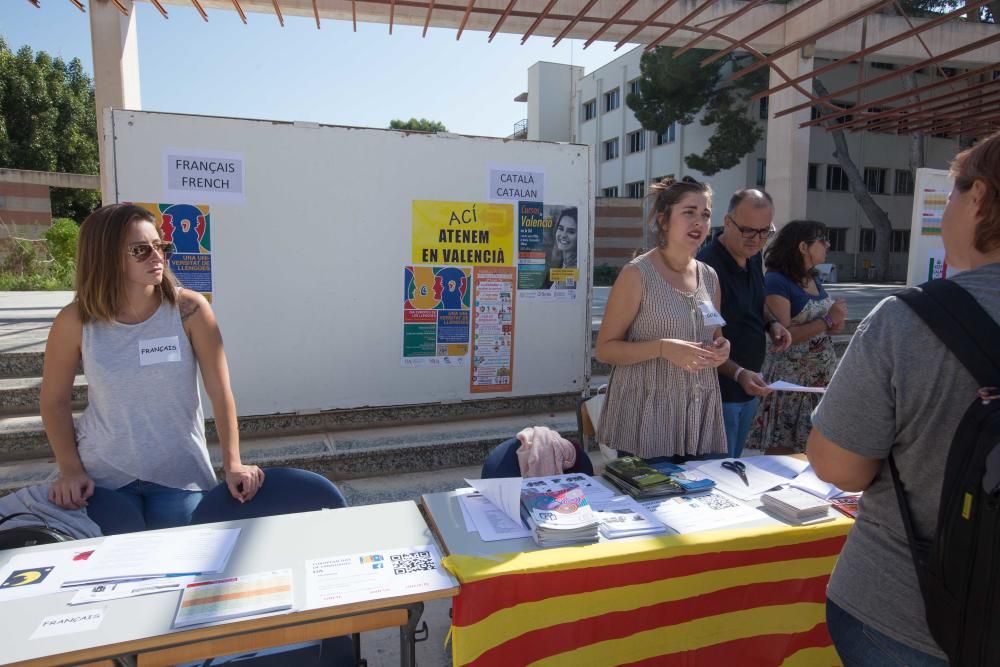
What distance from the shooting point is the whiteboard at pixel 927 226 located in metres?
4.30

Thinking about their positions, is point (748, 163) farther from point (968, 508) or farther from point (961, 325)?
point (968, 508)

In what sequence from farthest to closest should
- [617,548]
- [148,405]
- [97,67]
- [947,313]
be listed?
[97,67]
[148,405]
[617,548]
[947,313]

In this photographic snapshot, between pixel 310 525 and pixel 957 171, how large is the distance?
1752 millimetres

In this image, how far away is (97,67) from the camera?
4477 mm

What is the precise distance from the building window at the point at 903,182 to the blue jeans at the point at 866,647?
99.9ft

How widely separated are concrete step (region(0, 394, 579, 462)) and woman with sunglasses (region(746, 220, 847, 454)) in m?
1.63

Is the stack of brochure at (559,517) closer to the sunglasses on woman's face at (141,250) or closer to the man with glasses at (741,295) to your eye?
the man with glasses at (741,295)

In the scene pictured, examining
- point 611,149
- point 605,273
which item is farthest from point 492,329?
point 611,149

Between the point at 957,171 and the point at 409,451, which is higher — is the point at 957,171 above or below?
above

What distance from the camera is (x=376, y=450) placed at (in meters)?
3.83

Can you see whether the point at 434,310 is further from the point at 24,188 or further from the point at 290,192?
the point at 24,188

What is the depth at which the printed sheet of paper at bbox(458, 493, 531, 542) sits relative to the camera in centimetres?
164

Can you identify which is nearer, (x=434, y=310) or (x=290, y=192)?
(x=290, y=192)

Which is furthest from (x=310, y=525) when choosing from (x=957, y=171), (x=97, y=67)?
(x=97, y=67)
